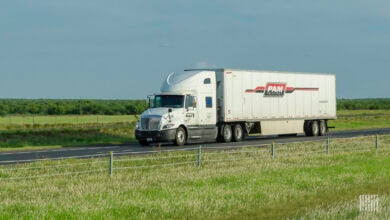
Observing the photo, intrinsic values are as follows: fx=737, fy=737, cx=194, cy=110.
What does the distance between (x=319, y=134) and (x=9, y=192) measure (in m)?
33.4

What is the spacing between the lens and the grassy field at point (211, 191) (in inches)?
571

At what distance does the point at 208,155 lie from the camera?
27.8m

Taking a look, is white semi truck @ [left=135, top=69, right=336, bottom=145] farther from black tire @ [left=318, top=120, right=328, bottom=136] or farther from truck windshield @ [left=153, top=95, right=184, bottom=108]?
black tire @ [left=318, top=120, right=328, bottom=136]

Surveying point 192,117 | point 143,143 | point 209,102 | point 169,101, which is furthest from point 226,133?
point 143,143

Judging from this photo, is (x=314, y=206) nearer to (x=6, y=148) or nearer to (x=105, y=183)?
(x=105, y=183)

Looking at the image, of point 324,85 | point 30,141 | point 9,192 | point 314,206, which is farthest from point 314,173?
point 324,85

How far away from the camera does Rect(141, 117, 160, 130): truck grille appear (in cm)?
3703

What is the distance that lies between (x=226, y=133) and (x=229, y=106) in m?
1.51

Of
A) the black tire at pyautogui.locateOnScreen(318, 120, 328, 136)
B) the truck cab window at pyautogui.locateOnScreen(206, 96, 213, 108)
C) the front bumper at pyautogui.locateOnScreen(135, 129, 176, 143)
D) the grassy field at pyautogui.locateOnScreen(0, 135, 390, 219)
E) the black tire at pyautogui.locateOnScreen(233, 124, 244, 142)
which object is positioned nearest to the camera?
the grassy field at pyautogui.locateOnScreen(0, 135, 390, 219)

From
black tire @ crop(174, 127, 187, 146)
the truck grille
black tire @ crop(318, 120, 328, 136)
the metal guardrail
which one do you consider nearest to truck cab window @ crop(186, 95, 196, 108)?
black tire @ crop(174, 127, 187, 146)

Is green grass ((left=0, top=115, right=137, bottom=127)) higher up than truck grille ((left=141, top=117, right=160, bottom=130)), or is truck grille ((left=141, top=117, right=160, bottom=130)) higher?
green grass ((left=0, top=115, right=137, bottom=127))

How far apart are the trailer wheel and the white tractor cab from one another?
2.07 feet

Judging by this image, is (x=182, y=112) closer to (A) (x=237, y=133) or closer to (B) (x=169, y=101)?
(B) (x=169, y=101)

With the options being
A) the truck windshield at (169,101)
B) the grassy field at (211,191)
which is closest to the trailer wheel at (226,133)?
the truck windshield at (169,101)
